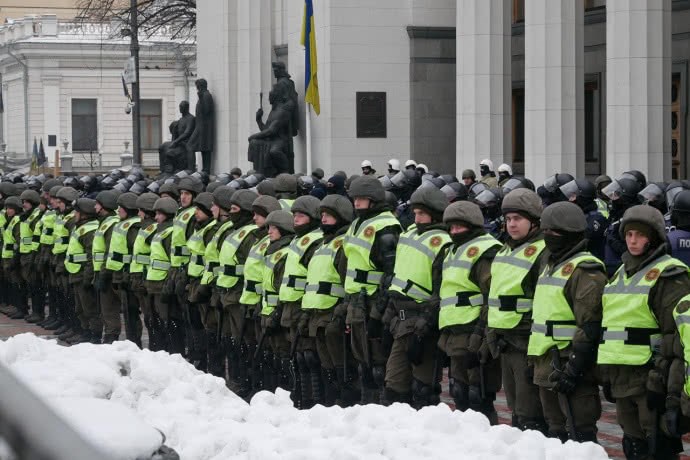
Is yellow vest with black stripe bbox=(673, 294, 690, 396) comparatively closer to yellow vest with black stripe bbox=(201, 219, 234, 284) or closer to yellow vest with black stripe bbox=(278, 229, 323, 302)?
yellow vest with black stripe bbox=(278, 229, 323, 302)

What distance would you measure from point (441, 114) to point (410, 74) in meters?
1.17

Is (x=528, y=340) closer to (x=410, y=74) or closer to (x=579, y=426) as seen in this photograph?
(x=579, y=426)

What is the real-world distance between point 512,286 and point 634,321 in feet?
4.12

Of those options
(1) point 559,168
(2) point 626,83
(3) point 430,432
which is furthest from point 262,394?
(1) point 559,168

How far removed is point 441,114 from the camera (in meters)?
27.0

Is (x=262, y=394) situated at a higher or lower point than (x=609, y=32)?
lower

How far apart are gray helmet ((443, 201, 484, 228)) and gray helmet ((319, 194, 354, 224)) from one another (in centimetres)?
186

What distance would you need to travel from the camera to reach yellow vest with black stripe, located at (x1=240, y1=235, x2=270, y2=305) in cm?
1194

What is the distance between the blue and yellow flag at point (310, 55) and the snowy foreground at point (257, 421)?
53.5 feet

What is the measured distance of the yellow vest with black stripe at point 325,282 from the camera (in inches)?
420

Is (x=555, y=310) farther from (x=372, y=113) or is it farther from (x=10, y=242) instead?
(x=372, y=113)

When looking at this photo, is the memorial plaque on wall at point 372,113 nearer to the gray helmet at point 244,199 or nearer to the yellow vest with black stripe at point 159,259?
the yellow vest with black stripe at point 159,259

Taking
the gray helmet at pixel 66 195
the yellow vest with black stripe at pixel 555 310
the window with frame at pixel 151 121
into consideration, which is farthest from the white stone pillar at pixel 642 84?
the window with frame at pixel 151 121

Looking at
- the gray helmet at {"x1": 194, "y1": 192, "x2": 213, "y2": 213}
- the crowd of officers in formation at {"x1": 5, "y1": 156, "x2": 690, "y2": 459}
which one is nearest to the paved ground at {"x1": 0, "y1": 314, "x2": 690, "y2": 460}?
the crowd of officers in formation at {"x1": 5, "y1": 156, "x2": 690, "y2": 459}
